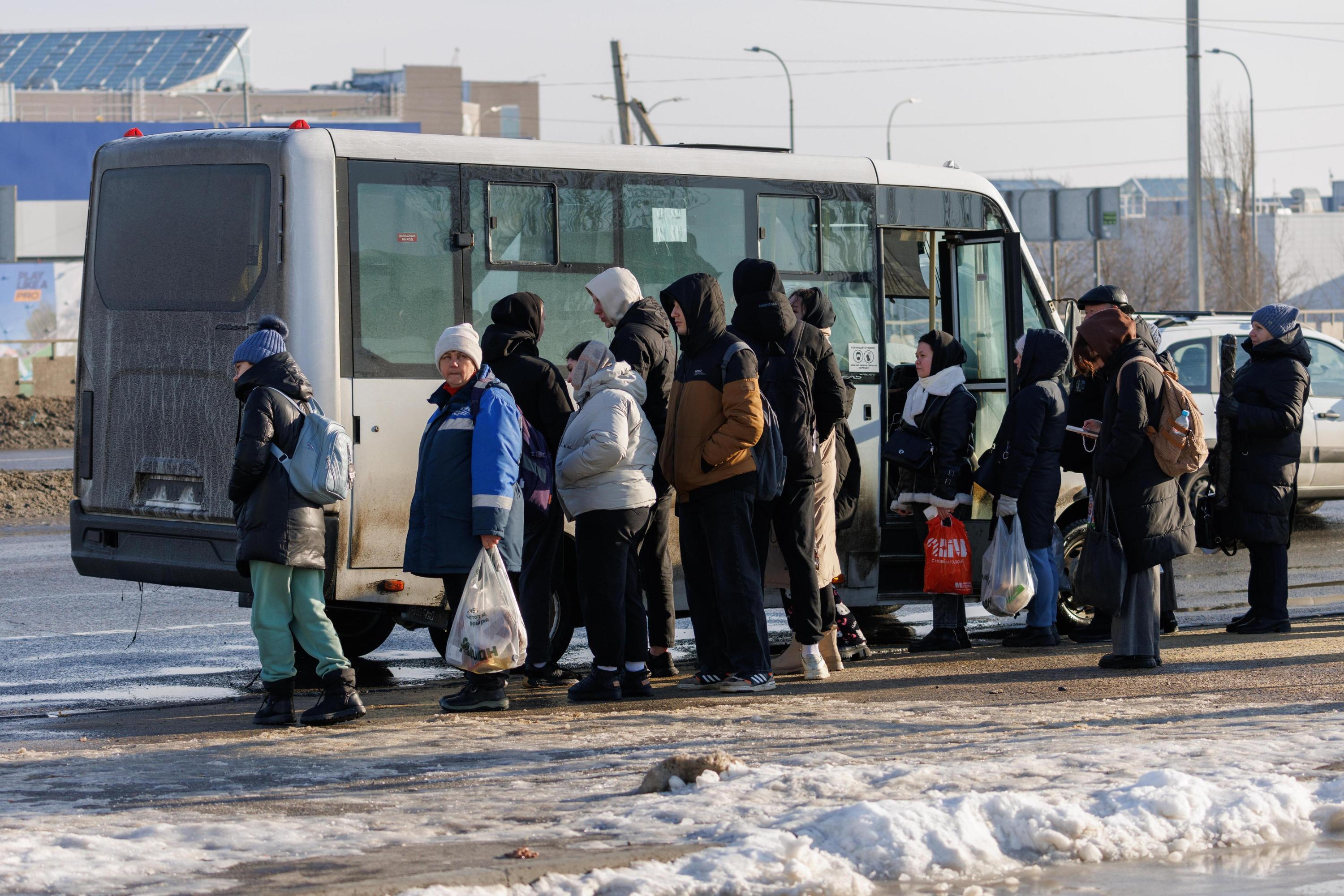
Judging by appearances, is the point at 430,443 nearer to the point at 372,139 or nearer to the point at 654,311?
the point at 654,311

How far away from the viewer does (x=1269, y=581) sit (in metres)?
9.94

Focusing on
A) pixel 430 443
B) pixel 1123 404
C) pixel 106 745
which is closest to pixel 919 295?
pixel 1123 404

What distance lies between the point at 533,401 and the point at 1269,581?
4.55 meters

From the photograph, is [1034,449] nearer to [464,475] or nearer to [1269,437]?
[1269,437]

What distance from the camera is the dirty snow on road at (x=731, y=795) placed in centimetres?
487

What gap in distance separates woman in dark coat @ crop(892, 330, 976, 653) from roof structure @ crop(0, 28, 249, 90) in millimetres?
125459

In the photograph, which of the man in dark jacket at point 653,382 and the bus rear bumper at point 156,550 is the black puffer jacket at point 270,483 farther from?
the man in dark jacket at point 653,382

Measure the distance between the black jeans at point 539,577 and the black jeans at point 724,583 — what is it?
653 millimetres

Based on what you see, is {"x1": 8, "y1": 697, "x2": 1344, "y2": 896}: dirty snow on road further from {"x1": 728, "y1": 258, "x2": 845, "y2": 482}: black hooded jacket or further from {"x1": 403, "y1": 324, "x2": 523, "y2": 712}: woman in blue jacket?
{"x1": 728, "y1": 258, "x2": 845, "y2": 482}: black hooded jacket

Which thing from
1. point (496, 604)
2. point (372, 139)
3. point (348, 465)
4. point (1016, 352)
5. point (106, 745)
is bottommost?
point (106, 745)

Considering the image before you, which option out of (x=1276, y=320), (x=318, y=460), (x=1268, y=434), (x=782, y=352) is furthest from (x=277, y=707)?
(x=1276, y=320)

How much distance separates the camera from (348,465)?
7.32 m

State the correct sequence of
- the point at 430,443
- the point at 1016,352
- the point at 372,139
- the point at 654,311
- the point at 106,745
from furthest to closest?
the point at 1016,352 < the point at 372,139 < the point at 654,311 < the point at 430,443 < the point at 106,745

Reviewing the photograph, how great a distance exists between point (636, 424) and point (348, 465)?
51.5 inches
